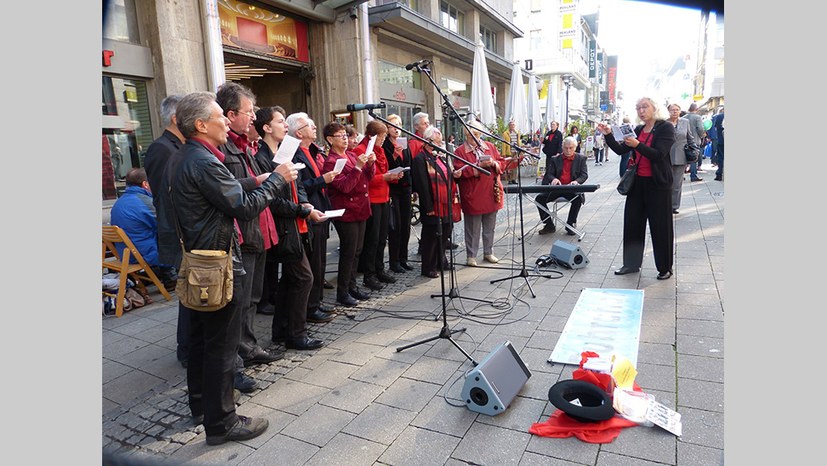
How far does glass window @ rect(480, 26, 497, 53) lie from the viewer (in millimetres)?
23570

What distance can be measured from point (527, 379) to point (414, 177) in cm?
338

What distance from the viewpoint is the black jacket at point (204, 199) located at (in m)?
2.72

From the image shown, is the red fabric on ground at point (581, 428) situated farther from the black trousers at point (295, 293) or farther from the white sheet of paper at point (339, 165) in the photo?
the white sheet of paper at point (339, 165)

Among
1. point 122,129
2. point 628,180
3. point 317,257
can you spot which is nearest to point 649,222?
point 628,180

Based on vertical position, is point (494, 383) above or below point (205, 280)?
below

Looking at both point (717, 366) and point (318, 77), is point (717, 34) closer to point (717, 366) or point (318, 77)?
point (717, 366)

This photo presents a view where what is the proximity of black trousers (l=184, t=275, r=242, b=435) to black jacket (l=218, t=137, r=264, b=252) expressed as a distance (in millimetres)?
410

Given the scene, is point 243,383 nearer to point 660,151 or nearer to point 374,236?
point 374,236

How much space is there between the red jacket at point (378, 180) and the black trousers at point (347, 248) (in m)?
0.52

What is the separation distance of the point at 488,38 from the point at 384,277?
20885 mm

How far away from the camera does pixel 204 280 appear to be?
2.64 metres

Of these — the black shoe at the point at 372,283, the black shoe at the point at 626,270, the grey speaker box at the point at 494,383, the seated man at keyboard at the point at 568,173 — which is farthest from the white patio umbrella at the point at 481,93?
the grey speaker box at the point at 494,383

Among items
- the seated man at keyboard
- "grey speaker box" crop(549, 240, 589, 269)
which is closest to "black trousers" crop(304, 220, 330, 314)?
"grey speaker box" crop(549, 240, 589, 269)

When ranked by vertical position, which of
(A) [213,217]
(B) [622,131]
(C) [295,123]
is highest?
(C) [295,123]
